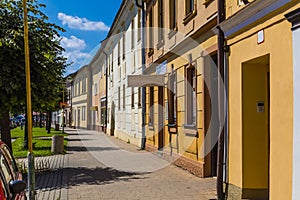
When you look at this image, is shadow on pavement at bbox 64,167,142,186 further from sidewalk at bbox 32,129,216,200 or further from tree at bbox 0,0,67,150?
tree at bbox 0,0,67,150

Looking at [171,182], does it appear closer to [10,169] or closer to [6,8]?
[10,169]

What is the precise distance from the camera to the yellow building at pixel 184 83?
33.4 ft

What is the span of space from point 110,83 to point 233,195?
26.6 m

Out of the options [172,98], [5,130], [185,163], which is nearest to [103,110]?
[172,98]

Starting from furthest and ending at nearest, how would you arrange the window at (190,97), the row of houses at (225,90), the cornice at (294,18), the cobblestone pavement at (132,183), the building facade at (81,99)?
the building facade at (81,99)
the window at (190,97)
the cobblestone pavement at (132,183)
the row of houses at (225,90)
the cornice at (294,18)

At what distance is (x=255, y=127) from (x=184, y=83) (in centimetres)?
476

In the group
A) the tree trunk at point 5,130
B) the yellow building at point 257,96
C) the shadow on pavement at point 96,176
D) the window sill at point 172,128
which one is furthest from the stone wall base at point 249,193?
the tree trunk at point 5,130

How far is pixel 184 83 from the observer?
39.9 feet

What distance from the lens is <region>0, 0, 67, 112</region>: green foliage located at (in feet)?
35.8

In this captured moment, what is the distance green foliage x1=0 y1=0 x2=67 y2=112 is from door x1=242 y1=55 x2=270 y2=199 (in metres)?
6.17

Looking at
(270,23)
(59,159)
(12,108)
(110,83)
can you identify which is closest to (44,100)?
(12,108)

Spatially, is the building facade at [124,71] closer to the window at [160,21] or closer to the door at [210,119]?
the window at [160,21]

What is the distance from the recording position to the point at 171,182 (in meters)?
9.89

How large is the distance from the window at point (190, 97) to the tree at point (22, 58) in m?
3.89
